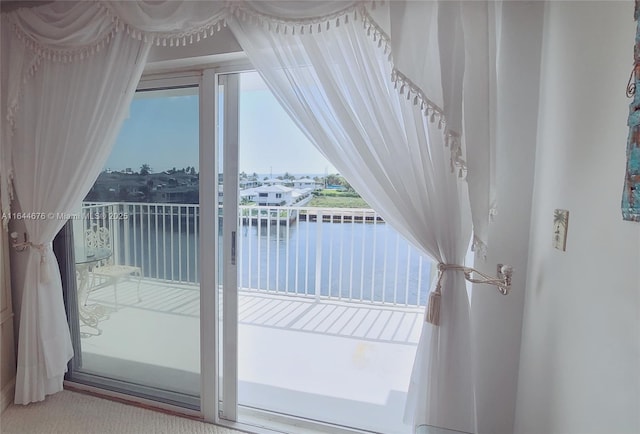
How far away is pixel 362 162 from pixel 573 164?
0.75 meters

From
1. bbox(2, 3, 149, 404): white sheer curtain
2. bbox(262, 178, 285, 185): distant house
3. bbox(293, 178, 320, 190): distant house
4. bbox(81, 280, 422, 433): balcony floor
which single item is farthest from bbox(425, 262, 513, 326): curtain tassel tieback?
bbox(2, 3, 149, 404): white sheer curtain

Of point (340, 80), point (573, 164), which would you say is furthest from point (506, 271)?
point (340, 80)

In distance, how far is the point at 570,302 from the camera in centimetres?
105

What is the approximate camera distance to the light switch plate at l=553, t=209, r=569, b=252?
1083mm

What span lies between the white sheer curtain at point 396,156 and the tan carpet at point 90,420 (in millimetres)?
1242

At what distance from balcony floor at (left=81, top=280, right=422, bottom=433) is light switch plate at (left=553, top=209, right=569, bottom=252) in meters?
1.30

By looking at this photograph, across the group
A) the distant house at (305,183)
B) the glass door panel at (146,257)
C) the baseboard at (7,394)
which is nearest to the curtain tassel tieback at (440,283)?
the glass door panel at (146,257)

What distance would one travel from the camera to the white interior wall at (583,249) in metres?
0.80

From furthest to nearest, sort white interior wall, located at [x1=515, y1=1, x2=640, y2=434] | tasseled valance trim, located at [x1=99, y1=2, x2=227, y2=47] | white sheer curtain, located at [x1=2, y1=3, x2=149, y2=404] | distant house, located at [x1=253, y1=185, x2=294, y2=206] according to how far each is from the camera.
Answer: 1. distant house, located at [x1=253, y1=185, x2=294, y2=206]
2. white sheer curtain, located at [x1=2, y1=3, x2=149, y2=404]
3. tasseled valance trim, located at [x1=99, y1=2, x2=227, y2=47]
4. white interior wall, located at [x1=515, y1=1, x2=640, y2=434]

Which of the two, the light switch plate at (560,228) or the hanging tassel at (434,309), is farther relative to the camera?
the hanging tassel at (434,309)

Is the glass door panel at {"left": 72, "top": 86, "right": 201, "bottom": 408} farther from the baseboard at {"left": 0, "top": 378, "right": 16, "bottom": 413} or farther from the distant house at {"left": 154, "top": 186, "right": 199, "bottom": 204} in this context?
the baseboard at {"left": 0, "top": 378, "right": 16, "bottom": 413}

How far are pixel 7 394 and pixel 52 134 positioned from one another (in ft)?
5.36

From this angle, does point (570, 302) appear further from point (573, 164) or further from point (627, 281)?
point (573, 164)

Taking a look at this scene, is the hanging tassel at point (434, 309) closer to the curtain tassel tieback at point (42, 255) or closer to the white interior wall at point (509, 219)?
the white interior wall at point (509, 219)
